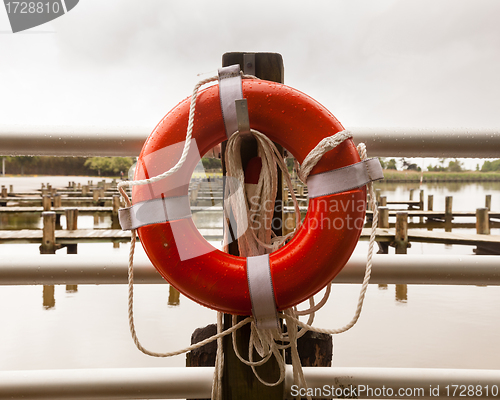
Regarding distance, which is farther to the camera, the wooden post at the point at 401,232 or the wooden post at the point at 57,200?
the wooden post at the point at 57,200

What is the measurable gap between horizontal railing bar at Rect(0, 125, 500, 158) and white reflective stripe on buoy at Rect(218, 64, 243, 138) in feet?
0.73

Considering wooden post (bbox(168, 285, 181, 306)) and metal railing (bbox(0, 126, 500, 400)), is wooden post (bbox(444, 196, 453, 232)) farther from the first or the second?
metal railing (bbox(0, 126, 500, 400))

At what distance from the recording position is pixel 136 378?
83 cm

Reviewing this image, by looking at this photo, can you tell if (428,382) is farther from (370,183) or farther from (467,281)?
(370,183)

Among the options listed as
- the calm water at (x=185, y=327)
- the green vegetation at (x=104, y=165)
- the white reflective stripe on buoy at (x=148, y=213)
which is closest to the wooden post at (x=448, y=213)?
the calm water at (x=185, y=327)

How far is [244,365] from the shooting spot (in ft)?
2.81

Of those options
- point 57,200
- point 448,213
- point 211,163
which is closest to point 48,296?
point 211,163

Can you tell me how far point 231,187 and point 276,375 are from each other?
1.47ft

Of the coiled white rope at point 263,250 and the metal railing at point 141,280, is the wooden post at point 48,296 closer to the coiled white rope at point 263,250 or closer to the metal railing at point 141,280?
the metal railing at point 141,280

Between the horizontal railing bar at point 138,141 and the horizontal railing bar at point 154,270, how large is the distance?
249 millimetres

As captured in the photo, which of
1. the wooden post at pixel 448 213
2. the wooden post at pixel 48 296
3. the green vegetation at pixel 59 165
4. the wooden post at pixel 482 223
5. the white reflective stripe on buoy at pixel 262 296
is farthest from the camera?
the green vegetation at pixel 59 165

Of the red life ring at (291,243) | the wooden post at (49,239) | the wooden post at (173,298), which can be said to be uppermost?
the red life ring at (291,243)

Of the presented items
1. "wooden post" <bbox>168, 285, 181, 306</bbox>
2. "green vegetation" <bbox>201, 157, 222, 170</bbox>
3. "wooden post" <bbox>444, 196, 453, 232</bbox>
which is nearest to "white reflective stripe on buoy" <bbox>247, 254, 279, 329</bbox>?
"green vegetation" <bbox>201, 157, 222, 170</bbox>

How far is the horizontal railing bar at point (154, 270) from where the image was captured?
0.83m
